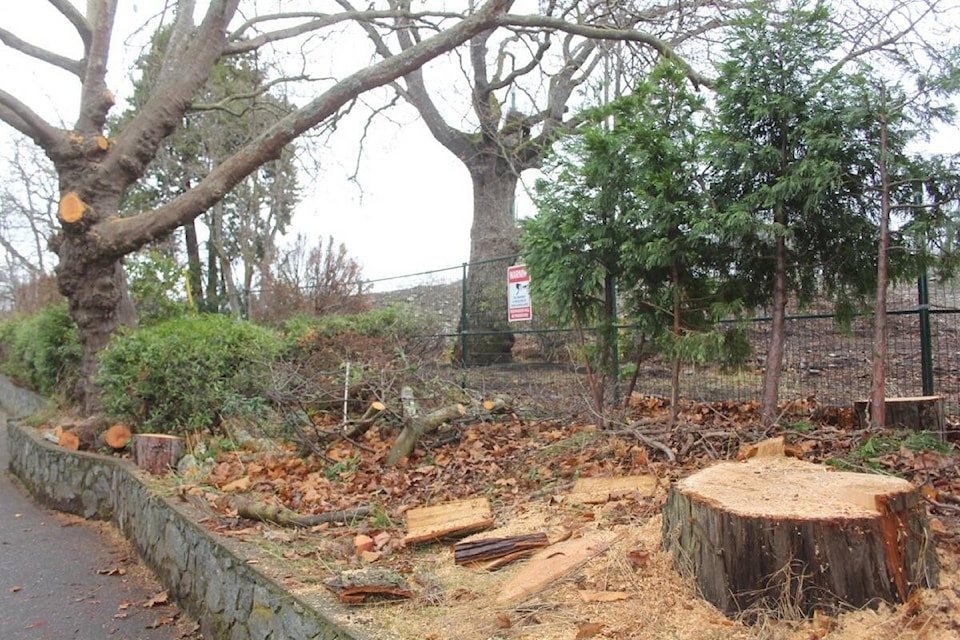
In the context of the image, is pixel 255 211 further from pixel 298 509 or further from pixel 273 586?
pixel 273 586

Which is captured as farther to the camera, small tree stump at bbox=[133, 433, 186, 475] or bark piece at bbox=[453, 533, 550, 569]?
small tree stump at bbox=[133, 433, 186, 475]

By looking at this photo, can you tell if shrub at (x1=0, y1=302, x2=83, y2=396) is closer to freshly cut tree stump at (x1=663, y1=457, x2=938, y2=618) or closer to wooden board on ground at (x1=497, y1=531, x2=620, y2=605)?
wooden board on ground at (x1=497, y1=531, x2=620, y2=605)

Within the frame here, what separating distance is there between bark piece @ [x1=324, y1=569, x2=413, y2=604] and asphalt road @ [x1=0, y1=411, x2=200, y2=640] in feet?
5.65

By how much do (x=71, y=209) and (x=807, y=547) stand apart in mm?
8938

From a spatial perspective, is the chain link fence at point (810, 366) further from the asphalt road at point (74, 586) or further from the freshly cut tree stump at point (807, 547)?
the asphalt road at point (74, 586)

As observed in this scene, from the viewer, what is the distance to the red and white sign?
9.21 metres

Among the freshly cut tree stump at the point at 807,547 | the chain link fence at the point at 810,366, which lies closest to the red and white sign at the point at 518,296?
the chain link fence at the point at 810,366

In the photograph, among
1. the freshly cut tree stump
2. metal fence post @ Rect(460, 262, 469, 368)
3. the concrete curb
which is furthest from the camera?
metal fence post @ Rect(460, 262, 469, 368)

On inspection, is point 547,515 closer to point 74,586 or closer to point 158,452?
point 74,586

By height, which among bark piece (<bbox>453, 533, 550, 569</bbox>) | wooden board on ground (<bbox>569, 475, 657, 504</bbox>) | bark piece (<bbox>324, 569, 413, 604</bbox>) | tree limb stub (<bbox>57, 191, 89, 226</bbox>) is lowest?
bark piece (<bbox>324, 569, 413, 604</bbox>)

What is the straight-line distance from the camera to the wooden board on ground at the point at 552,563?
2926mm

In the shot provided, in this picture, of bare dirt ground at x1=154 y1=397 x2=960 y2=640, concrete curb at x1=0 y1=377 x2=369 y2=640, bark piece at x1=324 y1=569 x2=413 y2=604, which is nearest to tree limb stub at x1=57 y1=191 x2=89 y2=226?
concrete curb at x1=0 y1=377 x2=369 y2=640

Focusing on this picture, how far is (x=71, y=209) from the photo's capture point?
337 inches

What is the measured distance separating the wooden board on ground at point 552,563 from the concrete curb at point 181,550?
2.12ft
